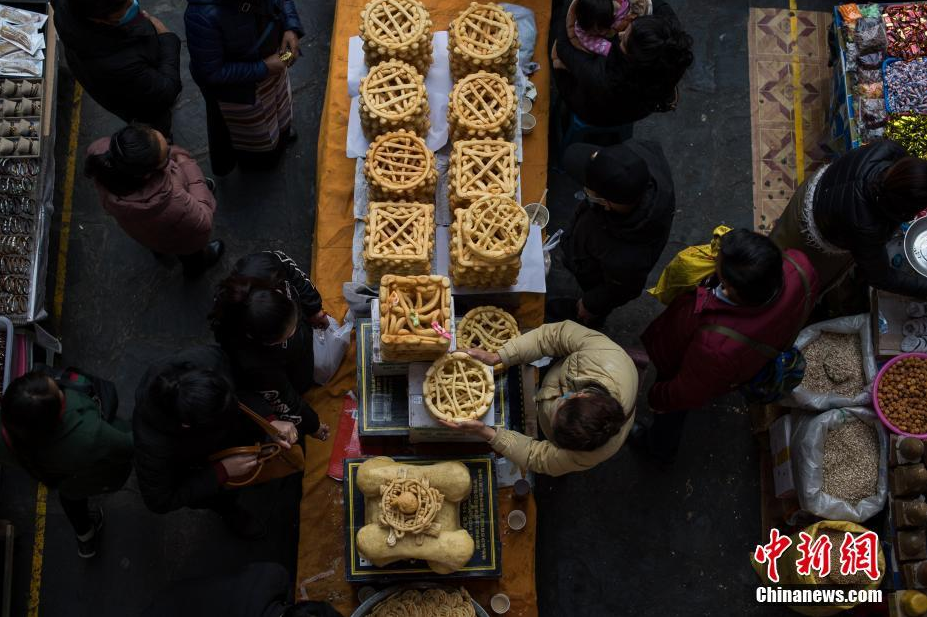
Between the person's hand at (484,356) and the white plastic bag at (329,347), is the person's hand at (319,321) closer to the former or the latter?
the white plastic bag at (329,347)

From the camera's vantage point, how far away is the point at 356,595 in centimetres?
446

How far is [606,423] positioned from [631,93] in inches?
89.7

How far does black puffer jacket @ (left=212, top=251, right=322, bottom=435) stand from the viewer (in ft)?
13.1

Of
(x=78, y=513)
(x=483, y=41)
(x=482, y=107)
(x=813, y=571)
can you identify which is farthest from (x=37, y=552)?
(x=813, y=571)

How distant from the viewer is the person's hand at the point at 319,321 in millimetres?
4691

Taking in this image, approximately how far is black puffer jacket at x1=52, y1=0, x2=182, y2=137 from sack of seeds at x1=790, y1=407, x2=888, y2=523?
4.74m

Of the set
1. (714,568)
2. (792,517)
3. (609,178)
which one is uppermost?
(609,178)

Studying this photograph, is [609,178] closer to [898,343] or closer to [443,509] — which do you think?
[443,509]

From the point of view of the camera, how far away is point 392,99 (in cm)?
480

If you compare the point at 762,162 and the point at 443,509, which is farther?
the point at 762,162

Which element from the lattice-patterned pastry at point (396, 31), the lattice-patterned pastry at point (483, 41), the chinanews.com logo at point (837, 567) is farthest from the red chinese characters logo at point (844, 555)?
the lattice-patterned pastry at point (396, 31)

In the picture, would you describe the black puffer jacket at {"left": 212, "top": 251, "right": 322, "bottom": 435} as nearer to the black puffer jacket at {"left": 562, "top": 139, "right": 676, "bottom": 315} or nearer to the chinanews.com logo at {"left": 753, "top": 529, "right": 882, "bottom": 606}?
the black puffer jacket at {"left": 562, "top": 139, "right": 676, "bottom": 315}

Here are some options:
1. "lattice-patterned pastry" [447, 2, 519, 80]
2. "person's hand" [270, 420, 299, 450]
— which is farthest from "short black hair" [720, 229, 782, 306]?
"person's hand" [270, 420, 299, 450]

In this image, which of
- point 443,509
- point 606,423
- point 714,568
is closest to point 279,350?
point 443,509
